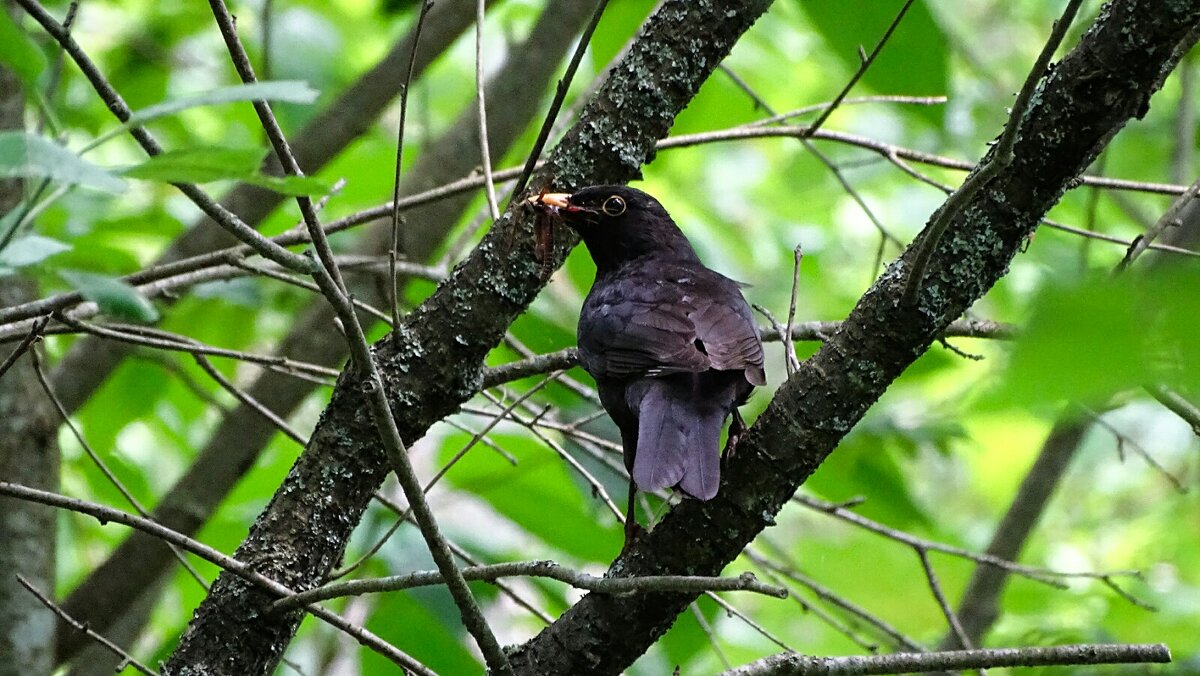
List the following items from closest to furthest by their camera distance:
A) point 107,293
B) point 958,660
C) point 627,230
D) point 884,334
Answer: point 107,293 < point 958,660 < point 884,334 < point 627,230

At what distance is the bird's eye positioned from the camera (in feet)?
10.5

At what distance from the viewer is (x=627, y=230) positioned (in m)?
3.76

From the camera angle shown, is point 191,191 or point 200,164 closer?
point 200,164

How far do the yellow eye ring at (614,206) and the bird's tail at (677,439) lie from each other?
562 millimetres

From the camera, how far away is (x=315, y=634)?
5551mm

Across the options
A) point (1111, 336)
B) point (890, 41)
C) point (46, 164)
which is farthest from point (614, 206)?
point (1111, 336)

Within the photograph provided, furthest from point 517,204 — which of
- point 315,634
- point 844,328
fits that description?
point 315,634

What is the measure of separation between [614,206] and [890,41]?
956 millimetres

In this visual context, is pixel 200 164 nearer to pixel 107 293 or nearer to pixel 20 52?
pixel 107 293

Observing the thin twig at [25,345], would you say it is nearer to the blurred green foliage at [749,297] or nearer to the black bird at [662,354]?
the blurred green foliage at [749,297]

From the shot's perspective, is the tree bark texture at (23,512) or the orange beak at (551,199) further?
the tree bark texture at (23,512)

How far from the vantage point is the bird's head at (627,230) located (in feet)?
10.7

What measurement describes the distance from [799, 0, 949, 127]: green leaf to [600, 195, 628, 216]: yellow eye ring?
2.48 ft

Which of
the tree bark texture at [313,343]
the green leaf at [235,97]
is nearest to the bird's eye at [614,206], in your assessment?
the tree bark texture at [313,343]
